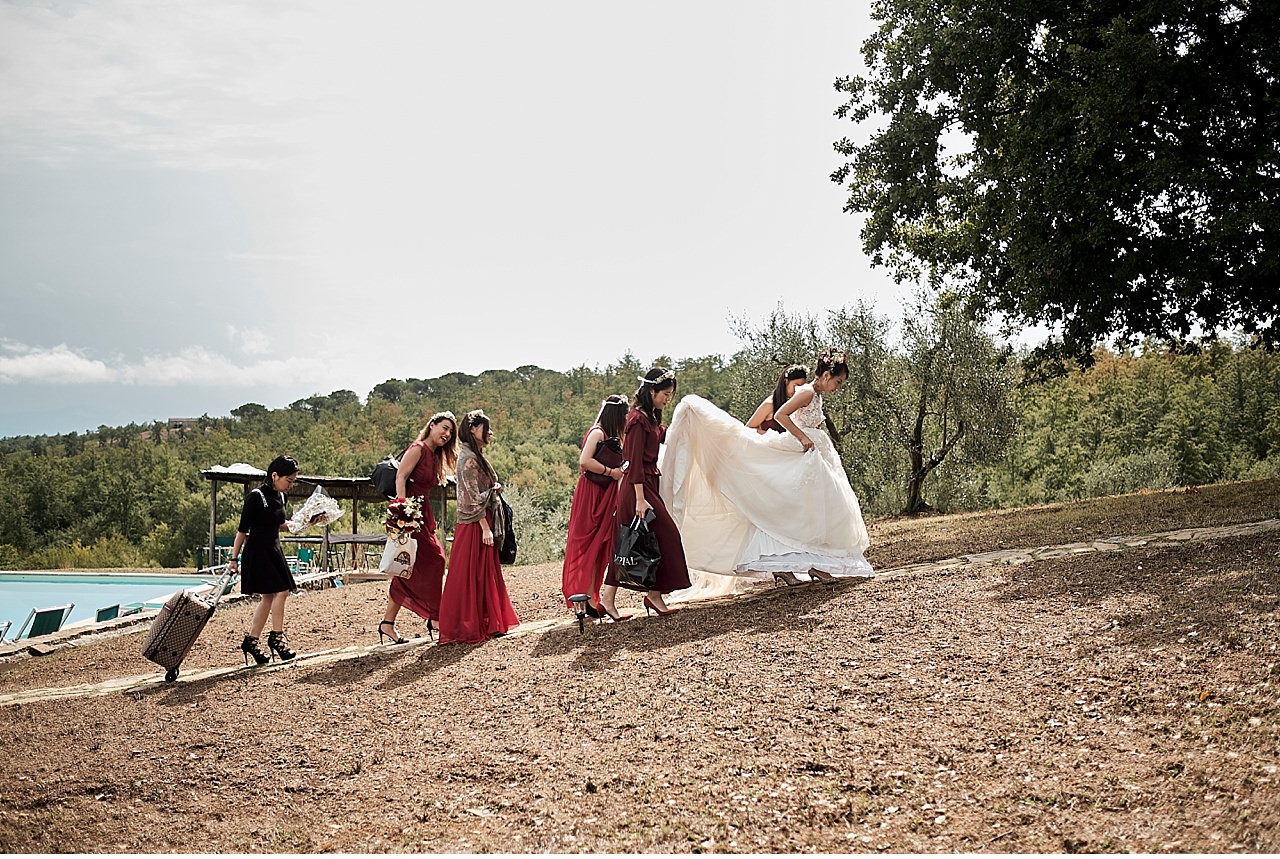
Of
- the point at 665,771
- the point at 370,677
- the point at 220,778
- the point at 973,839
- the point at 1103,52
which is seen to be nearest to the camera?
the point at 973,839

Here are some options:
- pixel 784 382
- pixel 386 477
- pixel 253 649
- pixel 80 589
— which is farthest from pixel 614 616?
pixel 80 589

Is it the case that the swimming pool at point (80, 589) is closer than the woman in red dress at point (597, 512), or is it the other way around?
the woman in red dress at point (597, 512)

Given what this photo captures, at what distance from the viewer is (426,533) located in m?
8.80

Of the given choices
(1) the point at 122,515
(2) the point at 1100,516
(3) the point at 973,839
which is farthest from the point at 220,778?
(1) the point at 122,515

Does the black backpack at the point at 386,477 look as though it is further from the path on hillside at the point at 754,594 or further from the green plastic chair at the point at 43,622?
the green plastic chair at the point at 43,622

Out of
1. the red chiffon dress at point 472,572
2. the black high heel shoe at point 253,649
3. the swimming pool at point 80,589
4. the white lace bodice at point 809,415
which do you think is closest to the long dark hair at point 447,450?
the red chiffon dress at point 472,572

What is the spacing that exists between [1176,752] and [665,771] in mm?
2458

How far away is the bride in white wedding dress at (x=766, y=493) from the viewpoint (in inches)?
341

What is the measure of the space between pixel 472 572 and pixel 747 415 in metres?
21.4

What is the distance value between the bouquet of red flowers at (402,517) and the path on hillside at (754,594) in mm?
1076

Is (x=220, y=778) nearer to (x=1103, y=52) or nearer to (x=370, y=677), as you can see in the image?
(x=370, y=677)

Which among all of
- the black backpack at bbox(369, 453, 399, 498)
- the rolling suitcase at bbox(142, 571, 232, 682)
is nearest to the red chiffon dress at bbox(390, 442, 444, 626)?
the black backpack at bbox(369, 453, 399, 498)

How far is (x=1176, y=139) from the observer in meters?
12.1

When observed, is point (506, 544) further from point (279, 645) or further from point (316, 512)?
point (279, 645)
